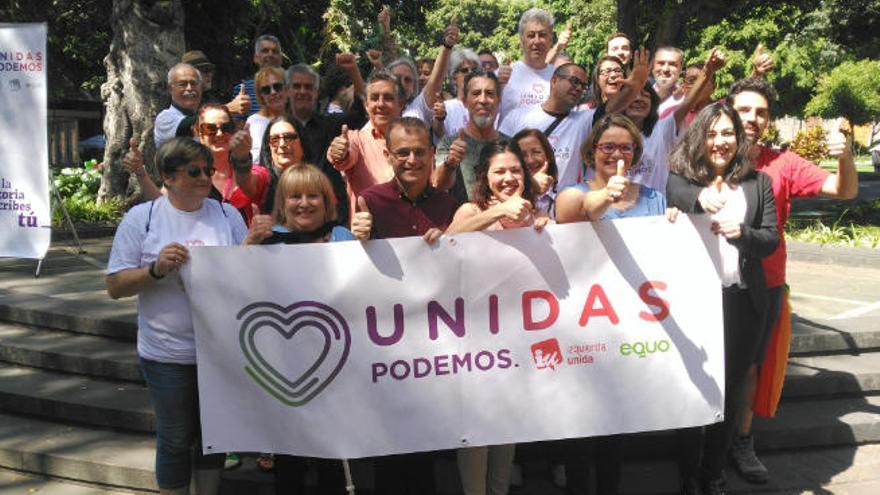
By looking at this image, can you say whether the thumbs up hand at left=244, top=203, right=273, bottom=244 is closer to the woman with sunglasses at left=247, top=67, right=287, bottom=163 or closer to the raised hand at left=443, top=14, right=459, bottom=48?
the woman with sunglasses at left=247, top=67, right=287, bottom=163

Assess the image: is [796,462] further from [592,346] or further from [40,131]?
[40,131]

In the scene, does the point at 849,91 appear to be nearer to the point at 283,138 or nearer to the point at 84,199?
the point at 84,199

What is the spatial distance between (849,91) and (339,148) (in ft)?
159

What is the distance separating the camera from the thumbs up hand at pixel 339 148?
437 cm

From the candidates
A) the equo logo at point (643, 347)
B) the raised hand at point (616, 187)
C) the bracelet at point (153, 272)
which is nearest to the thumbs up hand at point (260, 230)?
the bracelet at point (153, 272)

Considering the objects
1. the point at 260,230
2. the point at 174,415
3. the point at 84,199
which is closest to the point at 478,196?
the point at 260,230

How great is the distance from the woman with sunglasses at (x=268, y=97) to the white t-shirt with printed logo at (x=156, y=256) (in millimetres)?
1852

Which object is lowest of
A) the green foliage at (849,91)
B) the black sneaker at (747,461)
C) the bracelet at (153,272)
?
the black sneaker at (747,461)

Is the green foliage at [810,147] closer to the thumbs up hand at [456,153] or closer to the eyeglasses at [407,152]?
the thumbs up hand at [456,153]

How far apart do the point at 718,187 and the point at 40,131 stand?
6.09m

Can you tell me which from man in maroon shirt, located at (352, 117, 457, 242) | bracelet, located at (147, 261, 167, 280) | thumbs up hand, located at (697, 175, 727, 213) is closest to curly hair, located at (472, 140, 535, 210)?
man in maroon shirt, located at (352, 117, 457, 242)

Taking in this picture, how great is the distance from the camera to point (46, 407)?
212 inches

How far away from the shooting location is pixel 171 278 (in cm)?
360

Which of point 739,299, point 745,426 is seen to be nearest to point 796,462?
point 745,426
